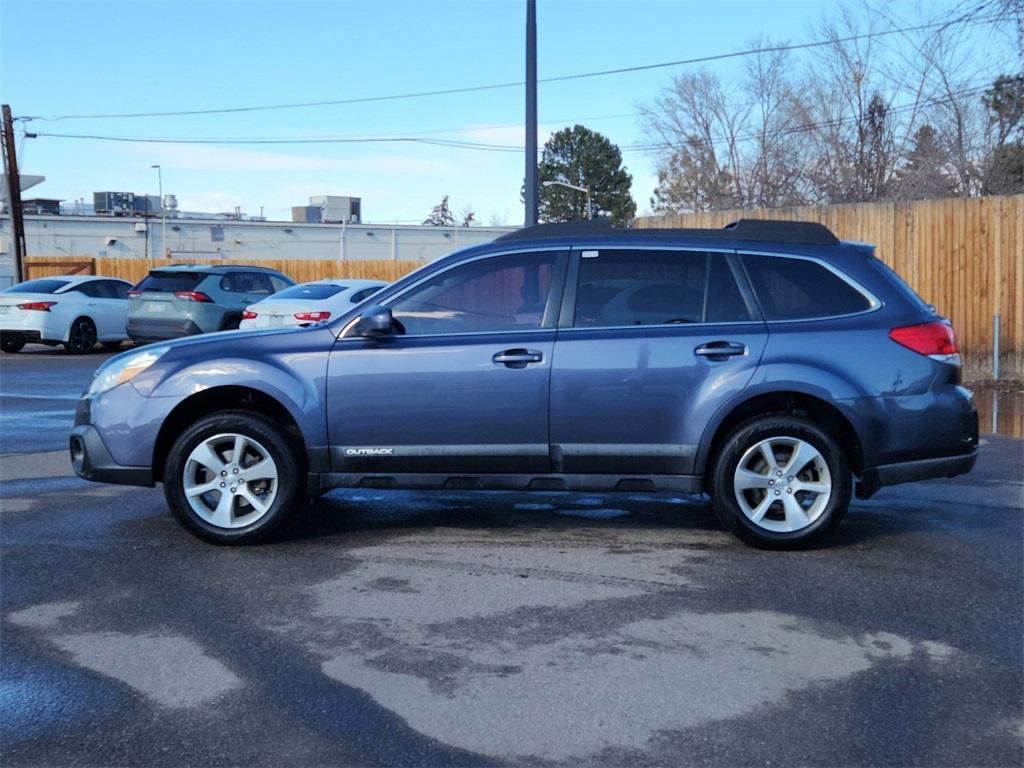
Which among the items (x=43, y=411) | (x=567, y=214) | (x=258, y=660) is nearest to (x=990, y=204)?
(x=43, y=411)

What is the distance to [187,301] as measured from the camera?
20266mm

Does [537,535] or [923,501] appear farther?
[923,501]

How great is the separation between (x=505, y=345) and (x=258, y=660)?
2459mm

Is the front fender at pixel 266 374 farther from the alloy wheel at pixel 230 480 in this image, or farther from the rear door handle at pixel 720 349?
the rear door handle at pixel 720 349

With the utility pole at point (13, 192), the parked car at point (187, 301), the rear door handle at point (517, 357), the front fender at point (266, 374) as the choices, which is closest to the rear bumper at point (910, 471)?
the rear door handle at point (517, 357)


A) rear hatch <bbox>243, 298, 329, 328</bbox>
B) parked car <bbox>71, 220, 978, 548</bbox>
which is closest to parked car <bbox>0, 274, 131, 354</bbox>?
rear hatch <bbox>243, 298, 329, 328</bbox>

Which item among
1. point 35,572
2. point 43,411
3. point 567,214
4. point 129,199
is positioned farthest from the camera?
point 567,214

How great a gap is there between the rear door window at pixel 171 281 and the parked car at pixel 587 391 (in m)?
14.3

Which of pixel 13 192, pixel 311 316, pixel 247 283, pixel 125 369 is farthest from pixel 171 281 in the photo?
pixel 125 369

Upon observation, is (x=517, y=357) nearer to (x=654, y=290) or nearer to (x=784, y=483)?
(x=654, y=290)

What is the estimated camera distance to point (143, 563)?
6.23 meters

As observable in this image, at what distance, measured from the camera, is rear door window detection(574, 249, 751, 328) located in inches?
255

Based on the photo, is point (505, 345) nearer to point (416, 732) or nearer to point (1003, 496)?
point (416, 732)

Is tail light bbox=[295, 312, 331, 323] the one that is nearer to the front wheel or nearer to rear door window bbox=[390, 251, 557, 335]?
rear door window bbox=[390, 251, 557, 335]
